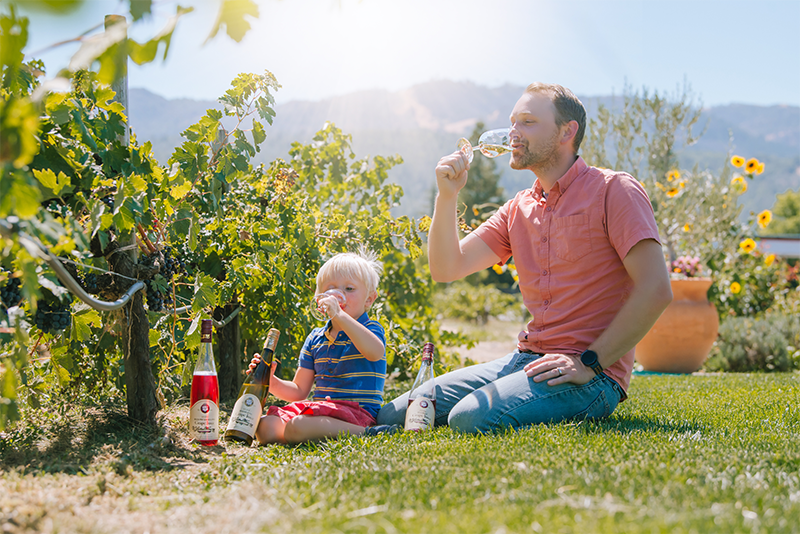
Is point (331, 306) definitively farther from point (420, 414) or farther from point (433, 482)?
point (433, 482)

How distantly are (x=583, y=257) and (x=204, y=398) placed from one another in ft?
6.16

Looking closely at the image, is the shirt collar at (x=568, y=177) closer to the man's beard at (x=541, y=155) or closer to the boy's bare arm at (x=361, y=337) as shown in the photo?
the man's beard at (x=541, y=155)

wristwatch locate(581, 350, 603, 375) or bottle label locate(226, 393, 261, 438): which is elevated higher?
wristwatch locate(581, 350, 603, 375)

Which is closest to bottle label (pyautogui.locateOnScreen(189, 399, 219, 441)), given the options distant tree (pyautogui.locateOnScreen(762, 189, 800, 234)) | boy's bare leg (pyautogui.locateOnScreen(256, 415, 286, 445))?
boy's bare leg (pyautogui.locateOnScreen(256, 415, 286, 445))

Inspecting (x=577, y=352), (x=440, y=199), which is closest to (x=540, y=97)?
(x=440, y=199)

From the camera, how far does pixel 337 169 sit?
4.85 meters

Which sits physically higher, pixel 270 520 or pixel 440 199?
pixel 440 199

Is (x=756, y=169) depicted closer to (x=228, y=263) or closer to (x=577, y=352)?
(x=577, y=352)

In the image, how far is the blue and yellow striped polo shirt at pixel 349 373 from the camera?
293cm

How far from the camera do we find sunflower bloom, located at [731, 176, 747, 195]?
793 cm

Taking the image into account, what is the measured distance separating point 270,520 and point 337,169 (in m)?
3.71

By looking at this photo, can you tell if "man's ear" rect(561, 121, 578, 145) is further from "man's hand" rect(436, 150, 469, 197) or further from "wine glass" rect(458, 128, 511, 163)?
"man's hand" rect(436, 150, 469, 197)

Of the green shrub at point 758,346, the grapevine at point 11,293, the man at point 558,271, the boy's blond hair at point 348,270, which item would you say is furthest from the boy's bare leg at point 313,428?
the green shrub at point 758,346

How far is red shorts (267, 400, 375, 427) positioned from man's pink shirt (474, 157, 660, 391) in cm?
93
